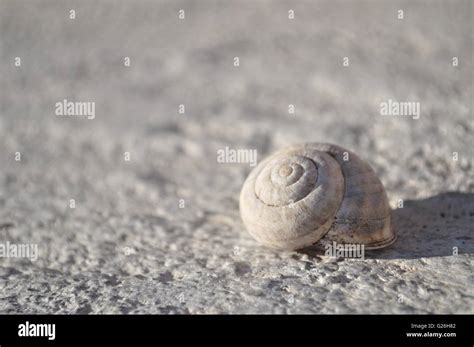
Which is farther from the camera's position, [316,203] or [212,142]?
[212,142]

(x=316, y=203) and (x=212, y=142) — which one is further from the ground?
(x=212, y=142)

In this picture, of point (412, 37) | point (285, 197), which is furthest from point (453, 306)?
point (412, 37)

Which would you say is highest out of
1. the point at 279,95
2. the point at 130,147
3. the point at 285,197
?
the point at 279,95

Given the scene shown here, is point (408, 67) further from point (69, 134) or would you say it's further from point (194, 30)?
point (69, 134)
